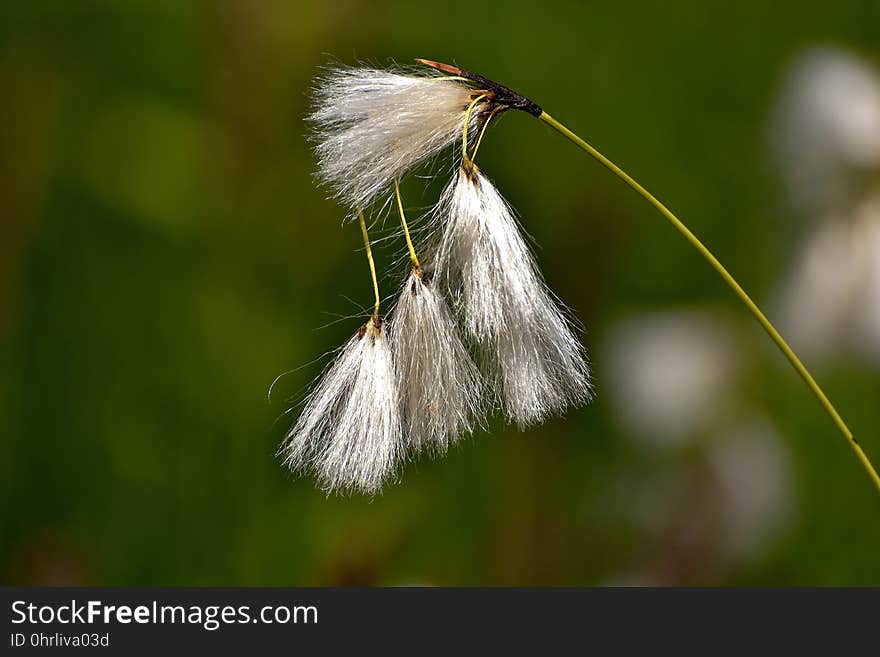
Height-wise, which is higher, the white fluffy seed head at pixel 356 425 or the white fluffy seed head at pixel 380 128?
the white fluffy seed head at pixel 380 128

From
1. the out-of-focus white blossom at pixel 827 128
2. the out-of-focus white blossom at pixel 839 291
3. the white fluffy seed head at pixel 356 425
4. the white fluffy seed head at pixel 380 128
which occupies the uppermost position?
the out-of-focus white blossom at pixel 827 128

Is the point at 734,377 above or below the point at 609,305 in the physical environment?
below

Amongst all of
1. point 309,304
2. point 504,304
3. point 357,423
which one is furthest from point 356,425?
point 309,304

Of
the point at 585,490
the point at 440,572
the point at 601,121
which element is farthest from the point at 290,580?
the point at 601,121

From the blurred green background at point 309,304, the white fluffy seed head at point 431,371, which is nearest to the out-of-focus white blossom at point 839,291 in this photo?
the blurred green background at point 309,304

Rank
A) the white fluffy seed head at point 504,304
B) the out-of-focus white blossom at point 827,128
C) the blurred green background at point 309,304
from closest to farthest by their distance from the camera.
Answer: the white fluffy seed head at point 504,304
the out-of-focus white blossom at point 827,128
the blurred green background at point 309,304

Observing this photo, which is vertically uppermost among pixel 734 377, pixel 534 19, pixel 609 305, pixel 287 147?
pixel 534 19

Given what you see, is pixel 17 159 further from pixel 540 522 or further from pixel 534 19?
pixel 540 522

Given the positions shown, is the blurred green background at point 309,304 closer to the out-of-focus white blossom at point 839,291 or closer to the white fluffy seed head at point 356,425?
the out-of-focus white blossom at point 839,291

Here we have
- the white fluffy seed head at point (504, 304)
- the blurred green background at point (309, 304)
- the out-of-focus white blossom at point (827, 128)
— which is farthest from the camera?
the blurred green background at point (309, 304)
